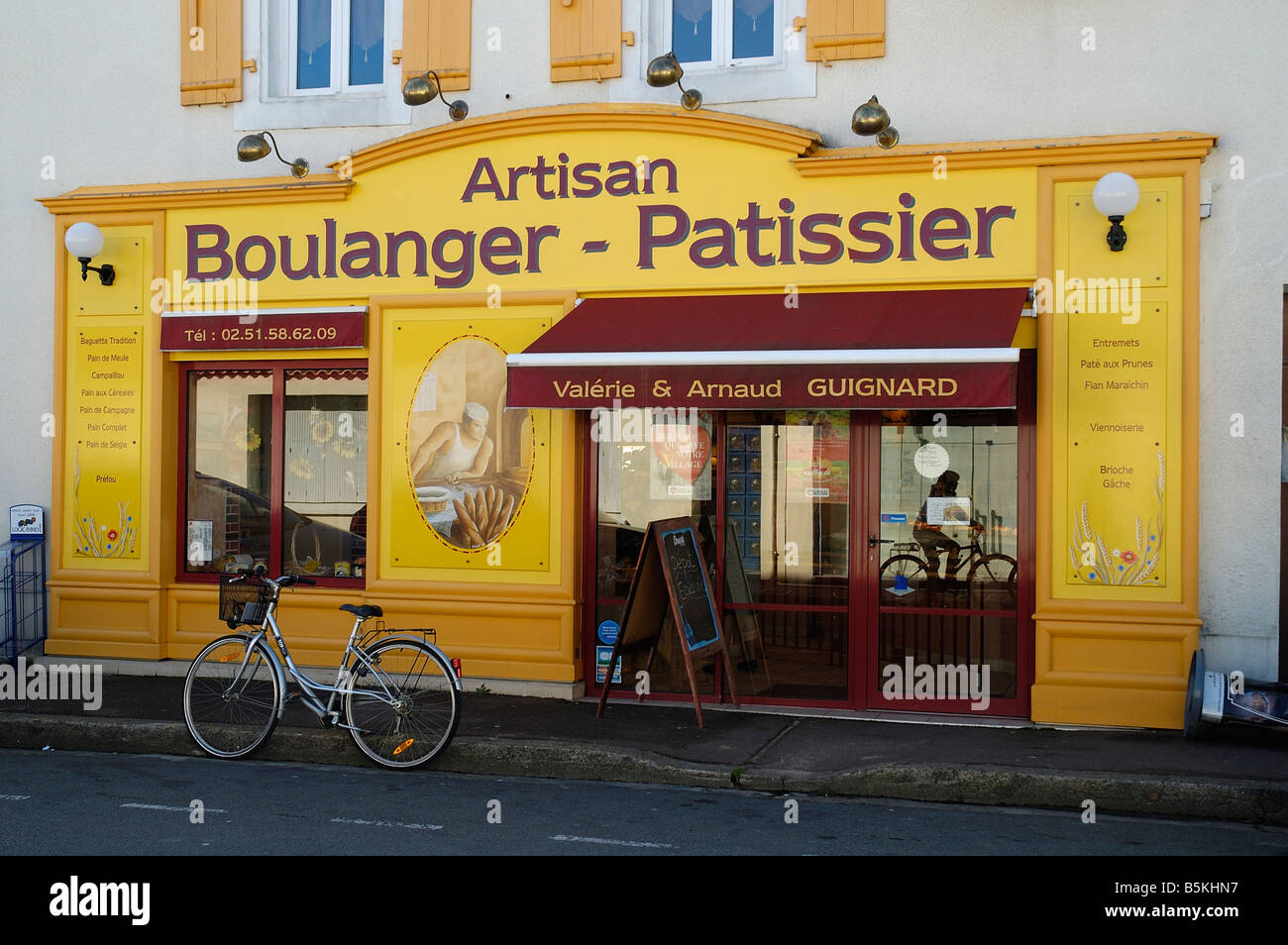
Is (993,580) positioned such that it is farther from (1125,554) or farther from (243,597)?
(243,597)

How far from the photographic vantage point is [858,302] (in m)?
9.08

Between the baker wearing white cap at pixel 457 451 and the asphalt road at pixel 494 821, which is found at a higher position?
the baker wearing white cap at pixel 457 451

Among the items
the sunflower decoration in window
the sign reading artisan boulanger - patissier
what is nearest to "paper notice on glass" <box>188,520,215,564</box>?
the sunflower decoration in window

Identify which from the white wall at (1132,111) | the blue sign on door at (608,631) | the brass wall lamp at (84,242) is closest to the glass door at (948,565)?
the white wall at (1132,111)

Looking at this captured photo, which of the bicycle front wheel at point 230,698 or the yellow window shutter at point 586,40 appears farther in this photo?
the yellow window shutter at point 586,40

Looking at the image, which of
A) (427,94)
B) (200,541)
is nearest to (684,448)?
(427,94)

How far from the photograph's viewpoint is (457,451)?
995cm

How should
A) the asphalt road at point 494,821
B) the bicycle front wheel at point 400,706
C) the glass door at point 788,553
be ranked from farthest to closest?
the glass door at point 788,553 < the bicycle front wheel at point 400,706 < the asphalt road at point 494,821

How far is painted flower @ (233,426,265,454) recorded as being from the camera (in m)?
10.7

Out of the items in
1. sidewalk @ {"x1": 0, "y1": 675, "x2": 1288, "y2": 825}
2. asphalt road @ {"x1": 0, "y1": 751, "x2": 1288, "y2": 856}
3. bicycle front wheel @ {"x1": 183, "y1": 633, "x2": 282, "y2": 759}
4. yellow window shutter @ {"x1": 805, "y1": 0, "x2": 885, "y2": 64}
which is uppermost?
yellow window shutter @ {"x1": 805, "y1": 0, "x2": 885, "y2": 64}

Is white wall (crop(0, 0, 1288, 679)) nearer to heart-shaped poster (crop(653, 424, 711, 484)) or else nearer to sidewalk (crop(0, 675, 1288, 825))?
sidewalk (crop(0, 675, 1288, 825))

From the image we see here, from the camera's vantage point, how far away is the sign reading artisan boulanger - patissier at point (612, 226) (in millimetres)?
9039

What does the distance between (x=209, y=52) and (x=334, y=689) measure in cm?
569

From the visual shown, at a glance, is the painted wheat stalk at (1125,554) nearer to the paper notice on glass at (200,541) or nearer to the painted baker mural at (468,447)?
the painted baker mural at (468,447)
